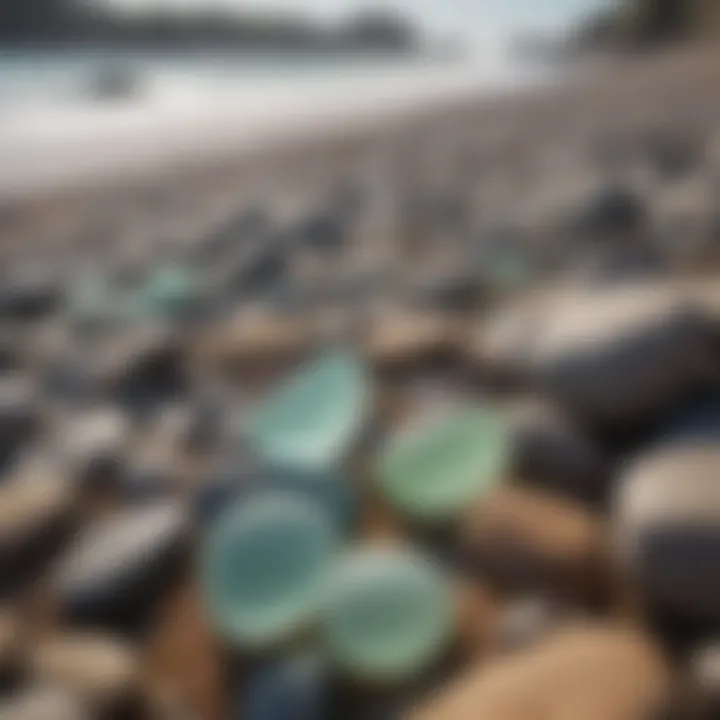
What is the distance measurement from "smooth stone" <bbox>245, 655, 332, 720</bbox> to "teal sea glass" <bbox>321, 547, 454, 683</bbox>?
12 mm

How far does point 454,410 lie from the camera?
20.9 inches

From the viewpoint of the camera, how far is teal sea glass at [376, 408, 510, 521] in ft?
1.47

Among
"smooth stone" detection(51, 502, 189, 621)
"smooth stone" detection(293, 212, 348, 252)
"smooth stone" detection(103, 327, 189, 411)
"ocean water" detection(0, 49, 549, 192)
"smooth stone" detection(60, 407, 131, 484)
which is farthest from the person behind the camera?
"ocean water" detection(0, 49, 549, 192)

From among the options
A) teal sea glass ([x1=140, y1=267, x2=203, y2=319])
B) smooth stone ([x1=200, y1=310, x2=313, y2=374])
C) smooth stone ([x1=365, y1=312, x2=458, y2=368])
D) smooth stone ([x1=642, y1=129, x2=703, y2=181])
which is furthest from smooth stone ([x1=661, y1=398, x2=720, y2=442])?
smooth stone ([x1=642, y1=129, x2=703, y2=181])

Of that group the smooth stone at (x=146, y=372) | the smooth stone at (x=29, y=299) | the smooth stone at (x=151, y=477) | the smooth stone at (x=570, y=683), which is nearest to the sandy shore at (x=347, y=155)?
the smooth stone at (x=29, y=299)

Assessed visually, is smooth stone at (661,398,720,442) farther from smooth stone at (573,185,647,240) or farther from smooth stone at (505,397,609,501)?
smooth stone at (573,185,647,240)

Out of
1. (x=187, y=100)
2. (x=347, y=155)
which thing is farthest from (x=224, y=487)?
(x=187, y=100)

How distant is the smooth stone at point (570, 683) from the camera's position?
311mm

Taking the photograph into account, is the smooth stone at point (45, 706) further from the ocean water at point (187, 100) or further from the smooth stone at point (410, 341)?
the ocean water at point (187, 100)

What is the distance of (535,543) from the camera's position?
398 mm

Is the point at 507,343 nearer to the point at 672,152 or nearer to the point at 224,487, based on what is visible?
the point at 224,487

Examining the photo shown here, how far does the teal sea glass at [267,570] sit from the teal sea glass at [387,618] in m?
0.02

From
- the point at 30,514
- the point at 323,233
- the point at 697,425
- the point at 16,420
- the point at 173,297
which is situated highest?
the point at 323,233

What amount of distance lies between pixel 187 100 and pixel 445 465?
2.59 meters
